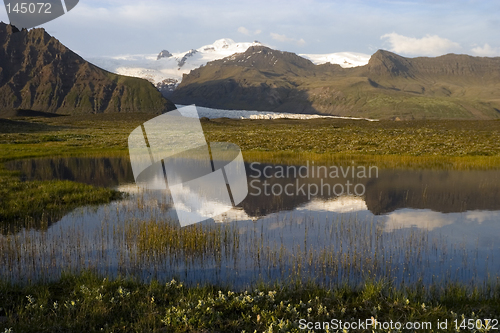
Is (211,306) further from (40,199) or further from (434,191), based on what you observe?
(434,191)

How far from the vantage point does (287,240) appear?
45.0 feet

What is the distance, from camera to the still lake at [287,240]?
10.7m

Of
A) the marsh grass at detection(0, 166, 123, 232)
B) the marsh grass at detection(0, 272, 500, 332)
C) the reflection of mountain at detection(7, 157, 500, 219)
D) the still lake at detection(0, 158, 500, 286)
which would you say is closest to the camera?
the marsh grass at detection(0, 272, 500, 332)

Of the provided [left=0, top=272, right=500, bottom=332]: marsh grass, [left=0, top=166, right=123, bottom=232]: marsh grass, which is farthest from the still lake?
[left=0, top=272, right=500, bottom=332]: marsh grass

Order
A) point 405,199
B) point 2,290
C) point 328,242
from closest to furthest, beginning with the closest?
point 2,290 → point 328,242 → point 405,199

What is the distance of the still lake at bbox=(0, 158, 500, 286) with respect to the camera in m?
10.7

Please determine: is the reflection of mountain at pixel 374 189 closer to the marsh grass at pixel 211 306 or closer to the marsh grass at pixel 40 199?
the marsh grass at pixel 40 199

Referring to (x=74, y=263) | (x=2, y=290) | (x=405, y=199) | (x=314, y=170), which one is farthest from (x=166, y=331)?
(x=314, y=170)

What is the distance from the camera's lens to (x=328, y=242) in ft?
44.0

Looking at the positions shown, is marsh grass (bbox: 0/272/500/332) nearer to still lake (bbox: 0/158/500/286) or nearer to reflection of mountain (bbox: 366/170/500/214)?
still lake (bbox: 0/158/500/286)

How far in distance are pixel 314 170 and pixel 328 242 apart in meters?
19.3

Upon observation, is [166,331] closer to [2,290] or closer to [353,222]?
[2,290]

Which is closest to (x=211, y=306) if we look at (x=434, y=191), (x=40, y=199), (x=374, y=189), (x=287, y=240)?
(x=287, y=240)

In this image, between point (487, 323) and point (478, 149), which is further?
point (478, 149)
